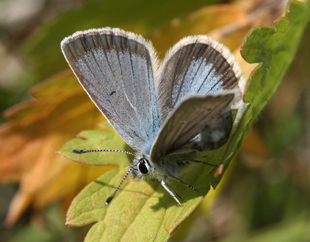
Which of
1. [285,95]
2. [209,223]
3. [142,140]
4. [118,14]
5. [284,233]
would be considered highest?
[118,14]

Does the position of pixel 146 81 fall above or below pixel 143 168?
above

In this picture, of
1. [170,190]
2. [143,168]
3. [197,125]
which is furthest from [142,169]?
[197,125]

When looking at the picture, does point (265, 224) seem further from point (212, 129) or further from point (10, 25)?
point (10, 25)

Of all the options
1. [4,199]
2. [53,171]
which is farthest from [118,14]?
[4,199]

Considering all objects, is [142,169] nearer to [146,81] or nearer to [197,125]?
[197,125]

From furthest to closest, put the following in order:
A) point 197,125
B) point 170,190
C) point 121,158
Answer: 1. point 121,158
2. point 170,190
3. point 197,125

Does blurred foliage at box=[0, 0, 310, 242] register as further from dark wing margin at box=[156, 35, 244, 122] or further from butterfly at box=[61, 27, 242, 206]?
butterfly at box=[61, 27, 242, 206]
